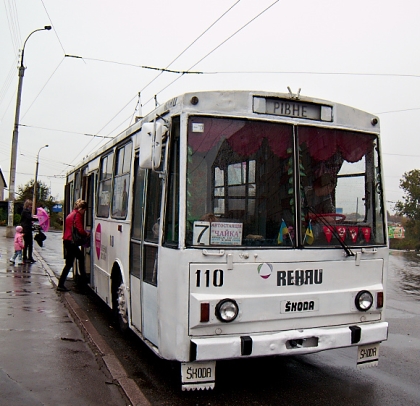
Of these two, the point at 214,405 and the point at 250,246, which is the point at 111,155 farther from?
the point at 214,405

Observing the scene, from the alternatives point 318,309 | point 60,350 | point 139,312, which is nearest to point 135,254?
point 139,312

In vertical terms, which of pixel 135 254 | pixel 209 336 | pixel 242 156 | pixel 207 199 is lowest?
pixel 209 336

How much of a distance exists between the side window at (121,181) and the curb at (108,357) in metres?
1.65

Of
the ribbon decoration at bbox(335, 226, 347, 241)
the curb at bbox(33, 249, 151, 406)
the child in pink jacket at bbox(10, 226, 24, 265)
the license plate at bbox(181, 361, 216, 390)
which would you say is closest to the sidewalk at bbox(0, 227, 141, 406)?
the curb at bbox(33, 249, 151, 406)

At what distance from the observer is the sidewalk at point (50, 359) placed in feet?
15.9

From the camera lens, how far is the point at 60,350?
20.8 ft

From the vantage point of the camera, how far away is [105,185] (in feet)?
26.8

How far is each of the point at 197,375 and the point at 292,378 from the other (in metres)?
1.49

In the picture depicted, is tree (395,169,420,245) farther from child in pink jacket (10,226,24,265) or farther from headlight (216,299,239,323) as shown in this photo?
headlight (216,299,239,323)

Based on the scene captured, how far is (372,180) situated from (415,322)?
180 inches

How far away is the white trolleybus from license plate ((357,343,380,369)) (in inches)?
0.8

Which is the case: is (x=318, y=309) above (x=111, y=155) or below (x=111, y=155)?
below

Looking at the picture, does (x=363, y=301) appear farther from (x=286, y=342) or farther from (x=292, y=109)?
(x=292, y=109)

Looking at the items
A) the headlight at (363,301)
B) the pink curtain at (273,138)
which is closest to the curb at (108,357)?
the headlight at (363,301)
